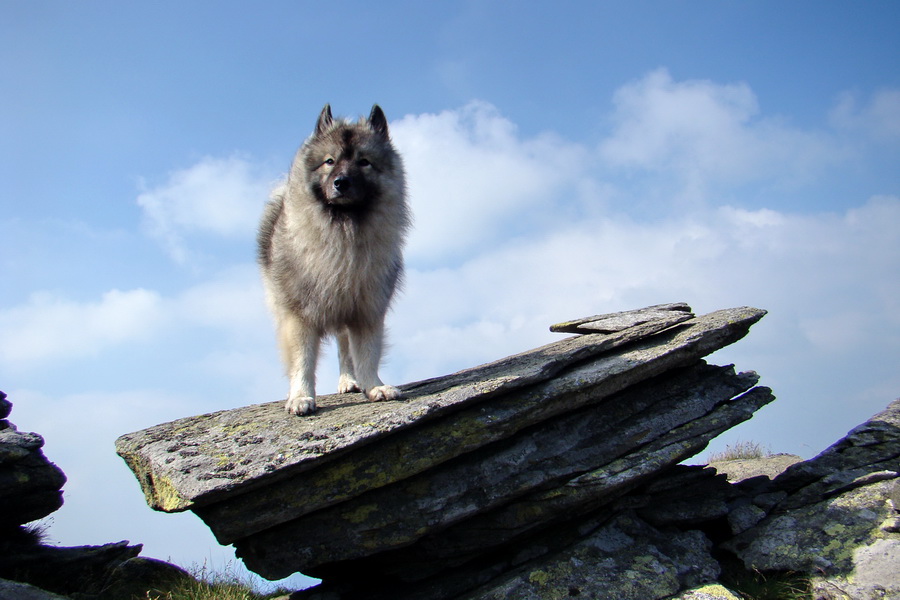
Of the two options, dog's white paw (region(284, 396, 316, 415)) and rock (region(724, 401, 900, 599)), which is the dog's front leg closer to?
dog's white paw (region(284, 396, 316, 415))

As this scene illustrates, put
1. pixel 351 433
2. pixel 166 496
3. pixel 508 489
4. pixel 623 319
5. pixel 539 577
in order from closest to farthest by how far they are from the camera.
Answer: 1. pixel 166 496
2. pixel 351 433
3. pixel 539 577
4. pixel 508 489
5. pixel 623 319

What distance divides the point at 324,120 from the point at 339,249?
149 cm

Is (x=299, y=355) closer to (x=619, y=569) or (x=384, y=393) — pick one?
(x=384, y=393)

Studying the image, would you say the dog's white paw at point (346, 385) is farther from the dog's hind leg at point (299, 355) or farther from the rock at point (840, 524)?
the rock at point (840, 524)

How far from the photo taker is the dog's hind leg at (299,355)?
20.7 feet

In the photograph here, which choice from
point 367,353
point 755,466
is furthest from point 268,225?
point 755,466

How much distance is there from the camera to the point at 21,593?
226 inches

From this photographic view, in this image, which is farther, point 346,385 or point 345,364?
point 345,364

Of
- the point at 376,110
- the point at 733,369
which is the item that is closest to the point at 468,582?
the point at 733,369

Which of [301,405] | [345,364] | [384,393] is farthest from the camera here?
[345,364]

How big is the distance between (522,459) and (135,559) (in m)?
4.60

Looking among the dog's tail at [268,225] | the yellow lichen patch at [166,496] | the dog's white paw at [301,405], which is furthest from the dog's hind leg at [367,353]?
the yellow lichen patch at [166,496]

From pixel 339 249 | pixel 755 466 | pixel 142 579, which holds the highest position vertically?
pixel 339 249

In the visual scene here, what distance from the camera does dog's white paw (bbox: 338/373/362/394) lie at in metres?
7.38
